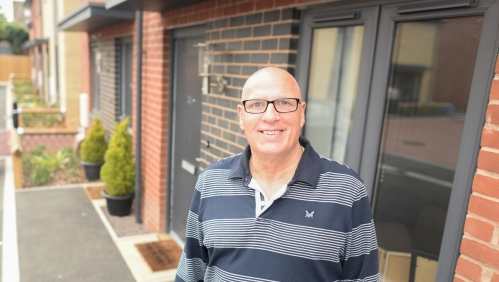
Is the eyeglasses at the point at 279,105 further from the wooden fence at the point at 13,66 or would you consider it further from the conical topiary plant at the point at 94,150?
the wooden fence at the point at 13,66

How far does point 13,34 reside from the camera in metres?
38.6

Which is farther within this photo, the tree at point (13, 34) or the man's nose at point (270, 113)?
the tree at point (13, 34)

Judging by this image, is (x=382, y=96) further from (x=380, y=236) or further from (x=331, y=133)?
(x=380, y=236)

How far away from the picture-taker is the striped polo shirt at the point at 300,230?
1525 millimetres

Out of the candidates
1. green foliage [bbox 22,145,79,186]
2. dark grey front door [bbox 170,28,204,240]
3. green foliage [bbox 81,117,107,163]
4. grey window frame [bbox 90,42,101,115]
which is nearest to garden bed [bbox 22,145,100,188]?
green foliage [bbox 22,145,79,186]

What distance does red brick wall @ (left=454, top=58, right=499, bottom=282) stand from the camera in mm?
1640

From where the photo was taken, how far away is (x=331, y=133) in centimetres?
312

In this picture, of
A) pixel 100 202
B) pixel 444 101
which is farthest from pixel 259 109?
pixel 444 101

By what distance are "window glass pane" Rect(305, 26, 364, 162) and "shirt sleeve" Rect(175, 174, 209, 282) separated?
148cm

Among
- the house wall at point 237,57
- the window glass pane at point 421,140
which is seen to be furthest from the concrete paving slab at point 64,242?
the window glass pane at point 421,140

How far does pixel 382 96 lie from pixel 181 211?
11.2ft

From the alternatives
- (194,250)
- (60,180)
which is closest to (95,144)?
(60,180)

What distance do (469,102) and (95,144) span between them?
6.75 m

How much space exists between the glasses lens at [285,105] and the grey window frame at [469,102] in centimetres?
85
